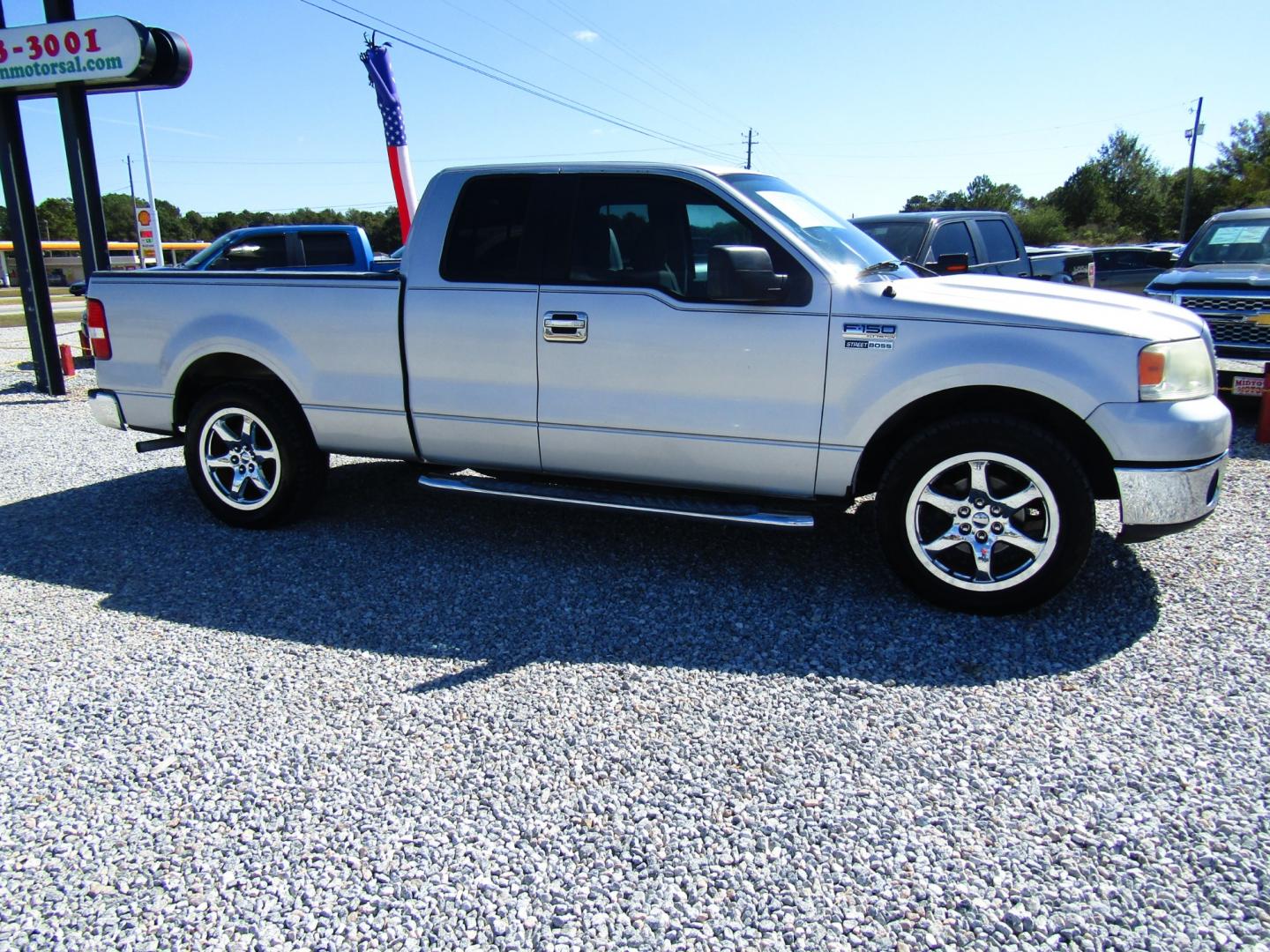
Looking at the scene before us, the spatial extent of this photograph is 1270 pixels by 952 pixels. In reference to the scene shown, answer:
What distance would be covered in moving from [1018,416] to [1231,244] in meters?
8.08

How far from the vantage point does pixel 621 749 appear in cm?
296

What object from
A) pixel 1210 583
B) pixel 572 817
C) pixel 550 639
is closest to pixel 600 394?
pixel 550 639

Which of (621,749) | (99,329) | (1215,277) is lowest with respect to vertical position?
(621,749)

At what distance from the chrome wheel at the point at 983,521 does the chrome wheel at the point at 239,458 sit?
363 centimetres

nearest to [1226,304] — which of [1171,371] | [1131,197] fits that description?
[1171,371]

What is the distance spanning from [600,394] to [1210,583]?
10.4ft

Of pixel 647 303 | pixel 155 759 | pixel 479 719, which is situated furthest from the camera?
pixel 647 303

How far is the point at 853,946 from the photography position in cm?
210

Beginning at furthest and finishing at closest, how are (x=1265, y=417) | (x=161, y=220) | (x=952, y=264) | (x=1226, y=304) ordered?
(x=161, y=220)
(x=1226, y=304)
(x=1265, y=417)
(x=952, y=264)

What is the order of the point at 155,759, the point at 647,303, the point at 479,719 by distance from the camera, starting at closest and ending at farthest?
the point at 155,759, the point at 479,719, the point at 647,303

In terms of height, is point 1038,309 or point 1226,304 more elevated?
point 1038,309

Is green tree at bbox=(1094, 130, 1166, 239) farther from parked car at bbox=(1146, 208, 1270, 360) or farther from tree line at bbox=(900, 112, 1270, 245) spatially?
parked car at bbox=(1146, 208, 1270, 360)

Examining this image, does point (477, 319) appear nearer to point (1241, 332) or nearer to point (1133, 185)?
point (1241, 332)

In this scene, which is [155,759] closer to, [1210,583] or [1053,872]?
[1053,872]
